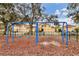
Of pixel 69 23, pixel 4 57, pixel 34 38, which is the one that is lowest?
pixel 4 57

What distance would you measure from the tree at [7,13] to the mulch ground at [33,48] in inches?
10.8

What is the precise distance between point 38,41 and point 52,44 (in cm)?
23

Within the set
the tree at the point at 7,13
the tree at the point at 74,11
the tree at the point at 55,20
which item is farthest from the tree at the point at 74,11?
the tree at the point at 7,13

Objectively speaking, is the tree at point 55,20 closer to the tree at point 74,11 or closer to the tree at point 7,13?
the tree at point 74,11

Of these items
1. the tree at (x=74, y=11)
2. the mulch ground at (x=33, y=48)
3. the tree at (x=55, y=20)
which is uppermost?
the tree at (x=74, y=11)

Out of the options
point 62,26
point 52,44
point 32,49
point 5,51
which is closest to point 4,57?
point 5,51

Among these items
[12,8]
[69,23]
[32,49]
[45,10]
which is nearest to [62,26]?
[69,23]

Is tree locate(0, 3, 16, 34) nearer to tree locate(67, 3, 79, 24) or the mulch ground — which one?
the mulch ground

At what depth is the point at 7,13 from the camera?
3.64m

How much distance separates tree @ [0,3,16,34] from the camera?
3613mm

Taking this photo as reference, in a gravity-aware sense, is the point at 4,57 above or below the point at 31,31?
below

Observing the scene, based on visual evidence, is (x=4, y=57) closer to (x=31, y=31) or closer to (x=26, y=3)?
(x=31, y=31)

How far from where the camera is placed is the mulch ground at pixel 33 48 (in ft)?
11.5

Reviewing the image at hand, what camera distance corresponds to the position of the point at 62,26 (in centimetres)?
358
